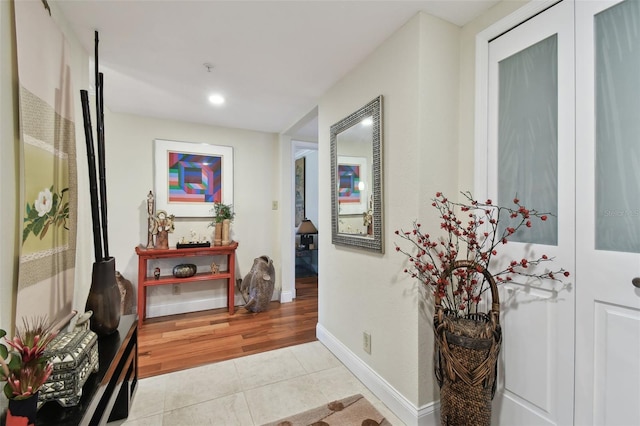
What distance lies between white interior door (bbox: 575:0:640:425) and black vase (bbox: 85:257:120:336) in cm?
229

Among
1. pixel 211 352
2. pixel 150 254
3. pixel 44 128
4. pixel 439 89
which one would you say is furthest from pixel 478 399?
pixel 150 254

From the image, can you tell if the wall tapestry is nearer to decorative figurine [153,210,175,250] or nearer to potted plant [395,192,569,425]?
decorative figurine [153,210,175,250]

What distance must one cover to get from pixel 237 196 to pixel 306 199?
7.12 feet

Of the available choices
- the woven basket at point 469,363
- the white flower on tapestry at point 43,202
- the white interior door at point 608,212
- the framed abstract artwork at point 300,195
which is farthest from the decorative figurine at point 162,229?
the white interior door at point 608,212

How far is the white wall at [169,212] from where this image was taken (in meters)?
3.14

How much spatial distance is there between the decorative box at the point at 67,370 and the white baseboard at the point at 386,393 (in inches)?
61.3

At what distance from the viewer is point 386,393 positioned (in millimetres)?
1780

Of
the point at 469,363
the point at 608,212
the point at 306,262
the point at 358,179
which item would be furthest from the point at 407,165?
the point at 306,262

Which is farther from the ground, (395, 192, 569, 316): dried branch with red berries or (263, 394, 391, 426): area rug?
(395, 192, 569, 316): dried branch with red berries

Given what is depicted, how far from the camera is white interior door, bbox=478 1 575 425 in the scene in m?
1.27

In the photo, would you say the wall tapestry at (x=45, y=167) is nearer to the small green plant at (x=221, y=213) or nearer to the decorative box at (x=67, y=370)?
the decorative box at (x=67, y=370)

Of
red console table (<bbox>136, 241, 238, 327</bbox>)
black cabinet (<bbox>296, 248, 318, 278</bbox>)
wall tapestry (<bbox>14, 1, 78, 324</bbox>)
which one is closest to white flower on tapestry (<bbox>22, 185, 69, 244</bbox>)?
wall tapestry (<bbox>14, 1, 78, 324</bbox>)

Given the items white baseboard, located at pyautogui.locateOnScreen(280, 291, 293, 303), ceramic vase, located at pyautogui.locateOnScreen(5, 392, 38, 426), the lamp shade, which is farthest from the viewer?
the lamp shade

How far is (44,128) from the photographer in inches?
50.2
